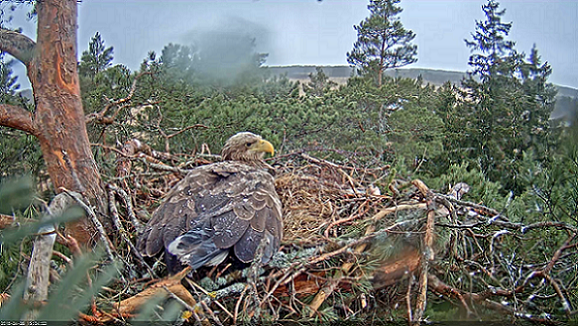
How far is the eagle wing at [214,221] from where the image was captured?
1.09 meters

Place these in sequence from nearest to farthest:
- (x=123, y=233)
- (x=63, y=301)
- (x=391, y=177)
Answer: (x=63, y=301)
(x=123, y=233)
(x=391, y=177)

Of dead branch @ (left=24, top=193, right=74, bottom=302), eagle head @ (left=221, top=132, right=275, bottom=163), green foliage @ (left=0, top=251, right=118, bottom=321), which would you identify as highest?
green foliage @ (left=0, top=251, right=118, bottom=321)

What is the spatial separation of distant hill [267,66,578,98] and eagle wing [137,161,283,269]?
1.51 ft

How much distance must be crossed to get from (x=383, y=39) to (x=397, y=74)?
138 millimetres

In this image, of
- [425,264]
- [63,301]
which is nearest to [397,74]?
[425,264]

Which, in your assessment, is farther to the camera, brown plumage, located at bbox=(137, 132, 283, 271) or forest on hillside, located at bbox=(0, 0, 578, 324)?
brown plumage, located at bbox=(137, 132, 283, 271)

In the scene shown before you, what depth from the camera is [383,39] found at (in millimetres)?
978

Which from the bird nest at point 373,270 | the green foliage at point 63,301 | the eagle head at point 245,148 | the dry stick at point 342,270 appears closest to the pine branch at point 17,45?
the bird nest at point 373,270

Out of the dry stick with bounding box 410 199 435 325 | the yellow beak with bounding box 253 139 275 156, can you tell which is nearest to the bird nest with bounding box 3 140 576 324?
the dry stick with bounding box 410 199 435 325

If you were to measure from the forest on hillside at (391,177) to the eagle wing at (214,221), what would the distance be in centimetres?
7

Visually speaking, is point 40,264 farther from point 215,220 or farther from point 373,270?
point 373,270

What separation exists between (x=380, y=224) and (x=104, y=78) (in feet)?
3.00

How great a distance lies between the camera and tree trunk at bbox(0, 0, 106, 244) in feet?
2.72

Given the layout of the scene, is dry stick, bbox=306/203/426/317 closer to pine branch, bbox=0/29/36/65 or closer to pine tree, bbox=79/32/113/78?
pine tree, bbox=79/32/113/78
